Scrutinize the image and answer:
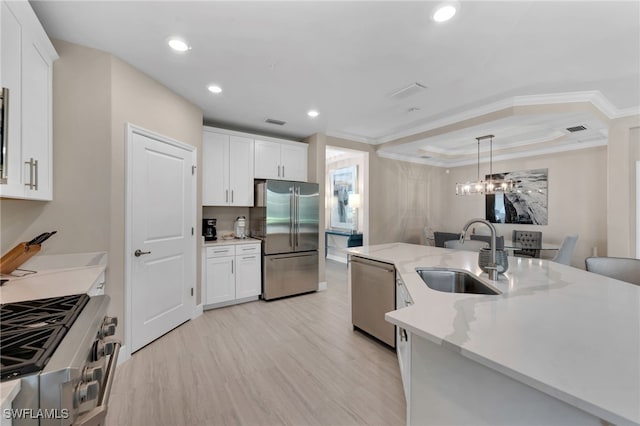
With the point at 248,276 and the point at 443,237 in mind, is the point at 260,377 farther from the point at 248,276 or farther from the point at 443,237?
the point at 443,237

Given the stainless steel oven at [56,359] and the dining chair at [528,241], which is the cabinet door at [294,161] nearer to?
the stainless steel oven at [56,359]

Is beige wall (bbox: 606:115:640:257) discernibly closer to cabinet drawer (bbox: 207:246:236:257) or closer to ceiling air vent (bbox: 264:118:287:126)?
ceiling air vent (bbox: 264:118:287:126)

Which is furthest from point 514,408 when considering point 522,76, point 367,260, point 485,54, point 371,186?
point 371,186

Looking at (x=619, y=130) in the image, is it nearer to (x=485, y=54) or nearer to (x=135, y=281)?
(x=485, y=54)

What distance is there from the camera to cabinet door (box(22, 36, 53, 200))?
5.16 ft

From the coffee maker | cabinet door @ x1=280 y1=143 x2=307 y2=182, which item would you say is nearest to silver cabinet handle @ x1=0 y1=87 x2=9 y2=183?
the coffee maker

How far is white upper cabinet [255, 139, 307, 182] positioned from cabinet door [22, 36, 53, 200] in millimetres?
2398

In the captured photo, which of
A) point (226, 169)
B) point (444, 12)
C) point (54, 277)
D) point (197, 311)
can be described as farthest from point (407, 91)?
point (197, 311)

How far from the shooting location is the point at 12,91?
1430 mm

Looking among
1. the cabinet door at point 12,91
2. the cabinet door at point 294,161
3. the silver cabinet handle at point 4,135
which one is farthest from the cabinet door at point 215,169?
the silver cabinet handle at point 4,135

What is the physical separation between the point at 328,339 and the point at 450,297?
1.76 m

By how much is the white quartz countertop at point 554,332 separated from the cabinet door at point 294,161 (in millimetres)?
3078

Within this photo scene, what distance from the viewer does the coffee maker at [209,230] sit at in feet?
12.5

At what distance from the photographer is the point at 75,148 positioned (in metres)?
2.06
